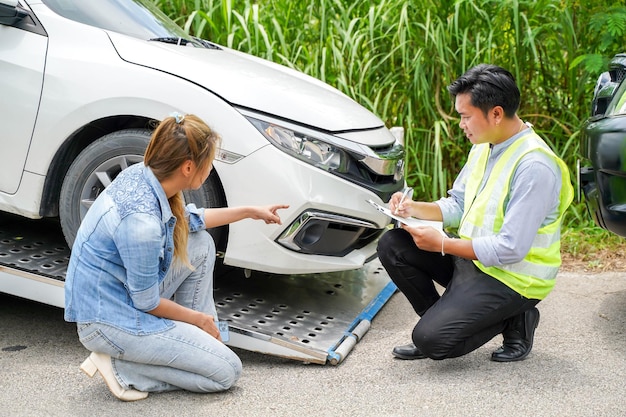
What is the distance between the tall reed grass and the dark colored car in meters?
1.74

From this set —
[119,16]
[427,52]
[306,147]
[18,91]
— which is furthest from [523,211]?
[427,52]

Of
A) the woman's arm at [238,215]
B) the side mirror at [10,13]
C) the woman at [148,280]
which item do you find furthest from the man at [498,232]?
the side mirror at [10,13]

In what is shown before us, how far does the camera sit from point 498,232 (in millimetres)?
3344

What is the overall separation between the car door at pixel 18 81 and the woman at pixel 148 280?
845 mm

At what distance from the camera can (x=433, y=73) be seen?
5.70 metres

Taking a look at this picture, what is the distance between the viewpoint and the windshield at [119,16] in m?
3.83

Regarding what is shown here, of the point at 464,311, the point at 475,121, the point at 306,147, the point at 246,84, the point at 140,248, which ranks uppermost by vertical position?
the point at 475,121

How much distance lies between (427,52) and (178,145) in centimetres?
312

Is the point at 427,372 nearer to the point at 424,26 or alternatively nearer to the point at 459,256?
the point at 459,256

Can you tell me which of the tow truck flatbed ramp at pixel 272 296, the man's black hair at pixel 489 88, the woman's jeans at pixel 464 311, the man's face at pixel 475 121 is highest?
the man's black hair at pixel 489 88

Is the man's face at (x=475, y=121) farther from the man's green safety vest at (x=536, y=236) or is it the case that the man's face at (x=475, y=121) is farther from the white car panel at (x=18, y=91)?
the white car panel at (x=18, y=91)

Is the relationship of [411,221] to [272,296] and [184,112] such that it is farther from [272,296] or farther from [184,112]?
[184,112]

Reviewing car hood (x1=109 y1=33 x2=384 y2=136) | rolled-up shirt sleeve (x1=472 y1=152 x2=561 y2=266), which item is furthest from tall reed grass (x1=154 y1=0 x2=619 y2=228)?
rolled-up shirt sleeve (x1=472 y1=152 x2=561 y2=266)

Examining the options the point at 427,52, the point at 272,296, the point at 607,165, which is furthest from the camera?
the point at 427,52
